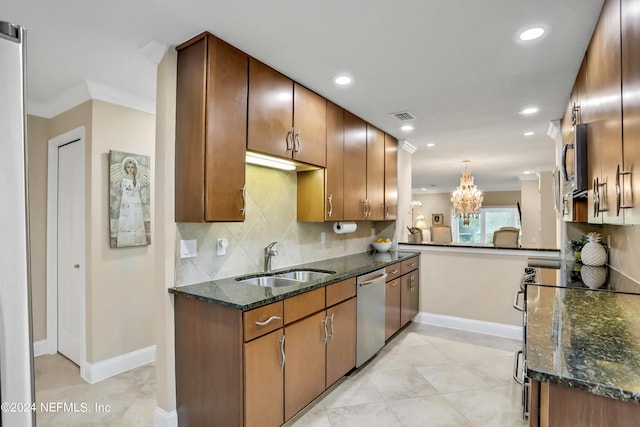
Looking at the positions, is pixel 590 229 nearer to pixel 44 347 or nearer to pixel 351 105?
pixel 351 105

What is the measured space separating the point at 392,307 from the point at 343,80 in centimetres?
230

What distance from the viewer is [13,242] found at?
812 millimetres

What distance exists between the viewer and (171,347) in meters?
2.07

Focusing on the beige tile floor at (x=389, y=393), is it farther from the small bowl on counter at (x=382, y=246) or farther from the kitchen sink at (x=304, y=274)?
the small bowl on counter at (x=382, y=246)

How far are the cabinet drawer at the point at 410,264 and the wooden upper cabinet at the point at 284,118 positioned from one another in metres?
1.70

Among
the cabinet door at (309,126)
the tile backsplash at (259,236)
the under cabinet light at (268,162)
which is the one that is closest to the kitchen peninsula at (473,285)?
the tile backsplash at (259,236)

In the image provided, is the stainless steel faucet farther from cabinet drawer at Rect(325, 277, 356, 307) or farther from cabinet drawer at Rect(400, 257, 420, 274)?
cabinet drawer at Rect(400, 257, 420, 274)

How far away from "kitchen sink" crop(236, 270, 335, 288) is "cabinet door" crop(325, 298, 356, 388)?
0.30 meters

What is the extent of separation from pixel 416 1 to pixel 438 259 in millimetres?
3323

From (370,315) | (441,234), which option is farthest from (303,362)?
(441,234)

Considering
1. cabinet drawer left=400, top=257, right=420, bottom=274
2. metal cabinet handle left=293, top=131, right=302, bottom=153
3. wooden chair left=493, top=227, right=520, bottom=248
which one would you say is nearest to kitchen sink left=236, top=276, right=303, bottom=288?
metal cabinet handle left=293, top=131, right=302, bottom=153

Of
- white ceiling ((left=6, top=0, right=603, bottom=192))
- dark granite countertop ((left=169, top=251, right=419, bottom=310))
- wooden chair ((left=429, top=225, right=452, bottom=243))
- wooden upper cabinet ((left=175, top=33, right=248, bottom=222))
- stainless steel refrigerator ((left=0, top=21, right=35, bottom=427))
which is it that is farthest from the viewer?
wooden chair ((left=429, top=225, right=452, bottom=243))

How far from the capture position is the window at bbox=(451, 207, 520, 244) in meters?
11.2

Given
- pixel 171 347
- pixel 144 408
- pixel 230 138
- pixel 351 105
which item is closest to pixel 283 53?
pixel 230 138
